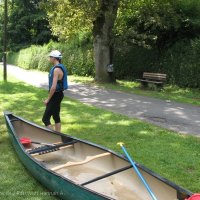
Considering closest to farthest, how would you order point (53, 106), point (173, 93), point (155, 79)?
point (53, 106) < point (173, 93) < point (155, 79)

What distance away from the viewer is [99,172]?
6.34m

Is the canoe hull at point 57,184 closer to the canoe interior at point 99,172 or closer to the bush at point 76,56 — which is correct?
the canoe interior at point 99,172

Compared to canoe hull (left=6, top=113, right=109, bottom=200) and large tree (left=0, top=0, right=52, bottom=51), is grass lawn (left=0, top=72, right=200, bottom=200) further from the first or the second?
large tree (left=0, top=0, right=52, bottom=51)

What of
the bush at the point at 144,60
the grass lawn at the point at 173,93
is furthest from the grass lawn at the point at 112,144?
the bush at the point at 144,60

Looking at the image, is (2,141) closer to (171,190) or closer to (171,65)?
(171,190)

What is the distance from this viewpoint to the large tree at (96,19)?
18.7 metres

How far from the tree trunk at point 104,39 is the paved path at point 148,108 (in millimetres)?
2860

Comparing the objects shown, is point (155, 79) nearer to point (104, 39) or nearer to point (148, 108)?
point (104, 39)

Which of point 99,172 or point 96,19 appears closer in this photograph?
point 99,172

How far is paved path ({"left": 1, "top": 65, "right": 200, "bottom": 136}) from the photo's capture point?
10641mm

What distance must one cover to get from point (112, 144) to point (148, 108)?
4.79 m

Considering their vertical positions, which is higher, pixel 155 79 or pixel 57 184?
pixel 155 79

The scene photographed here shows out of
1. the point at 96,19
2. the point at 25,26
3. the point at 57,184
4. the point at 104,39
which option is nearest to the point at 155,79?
the point at 104,39

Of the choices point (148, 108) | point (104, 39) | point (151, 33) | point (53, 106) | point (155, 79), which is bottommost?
point (148, 108)
